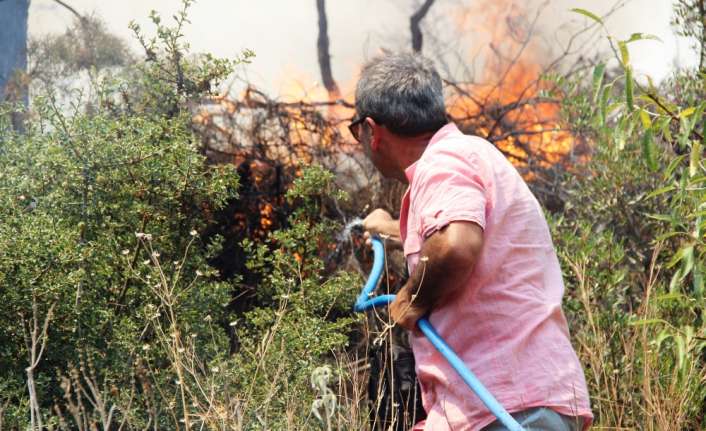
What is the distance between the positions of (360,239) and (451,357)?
383 centimetres

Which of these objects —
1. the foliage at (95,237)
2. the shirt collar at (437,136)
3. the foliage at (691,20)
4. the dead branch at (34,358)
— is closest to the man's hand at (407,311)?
the shirt collar at (437,136)

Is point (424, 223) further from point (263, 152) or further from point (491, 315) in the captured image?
point (263, 152)

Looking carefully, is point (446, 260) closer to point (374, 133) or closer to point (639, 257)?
point (374, 133)

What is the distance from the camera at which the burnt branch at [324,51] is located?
8.32m

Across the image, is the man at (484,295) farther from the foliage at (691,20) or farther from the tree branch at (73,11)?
the tree branch at (73,11)

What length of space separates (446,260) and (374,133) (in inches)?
24.2

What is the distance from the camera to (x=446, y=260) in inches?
89.4

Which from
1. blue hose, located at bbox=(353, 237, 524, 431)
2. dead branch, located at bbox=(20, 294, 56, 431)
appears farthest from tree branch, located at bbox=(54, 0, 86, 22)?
blue hose, located at bbox=(353, 237, 524, 431)

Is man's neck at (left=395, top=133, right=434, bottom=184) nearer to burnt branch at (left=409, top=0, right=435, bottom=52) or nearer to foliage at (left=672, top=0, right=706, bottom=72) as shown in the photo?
foliage at (left=672, top=0, right=706, bottom=72)

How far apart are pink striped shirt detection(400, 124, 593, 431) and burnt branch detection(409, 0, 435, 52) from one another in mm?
6582

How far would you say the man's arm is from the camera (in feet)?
7.43

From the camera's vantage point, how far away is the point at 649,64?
976 cm

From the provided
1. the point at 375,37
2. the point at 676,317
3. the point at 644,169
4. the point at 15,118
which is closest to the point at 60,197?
the point at 676,317

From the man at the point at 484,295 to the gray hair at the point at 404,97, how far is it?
132mm
